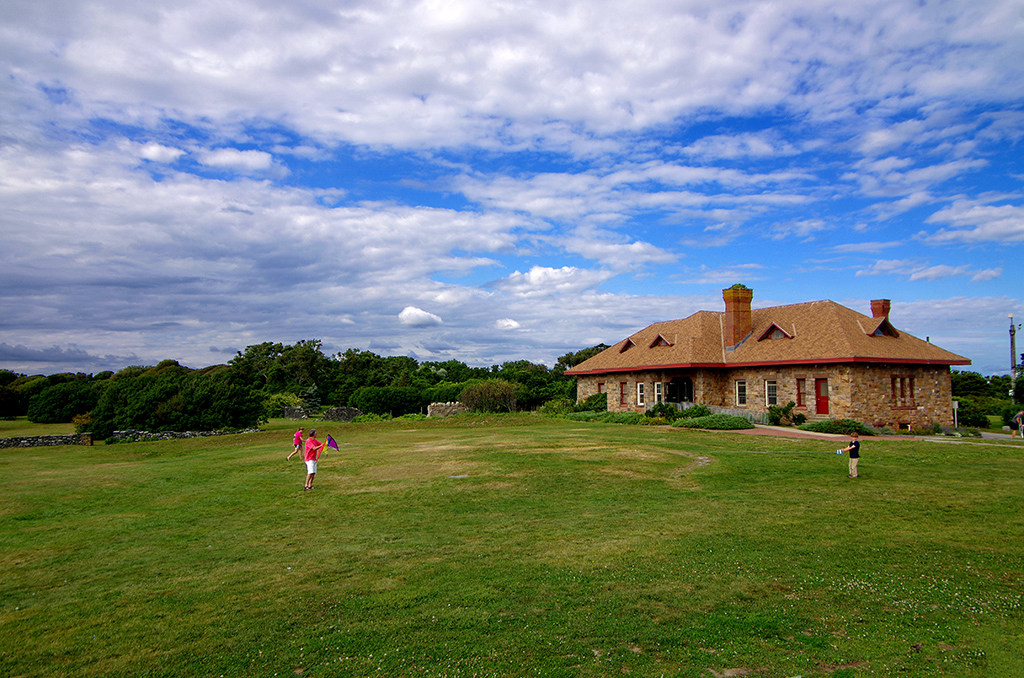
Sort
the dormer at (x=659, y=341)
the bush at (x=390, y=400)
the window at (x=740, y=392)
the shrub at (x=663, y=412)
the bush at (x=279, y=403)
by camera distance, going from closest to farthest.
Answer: the shrub at (x=663, y=412), the window at (x=740, y=392), the dormer at (x=659, y=341), the bush at (x=390, y=400), the bush at (x=279, y=403)

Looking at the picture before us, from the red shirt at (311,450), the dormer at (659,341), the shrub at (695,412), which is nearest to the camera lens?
the red shirt at (311,450)

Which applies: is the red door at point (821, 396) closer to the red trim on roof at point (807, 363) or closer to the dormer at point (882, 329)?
the red trim on roof at point (807, 363)

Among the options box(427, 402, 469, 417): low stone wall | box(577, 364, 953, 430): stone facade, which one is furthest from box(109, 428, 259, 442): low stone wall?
box(577, 364, 953, 430): stone facade

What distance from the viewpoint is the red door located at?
→ 100 feet

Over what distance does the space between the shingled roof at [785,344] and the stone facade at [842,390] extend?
73 cm

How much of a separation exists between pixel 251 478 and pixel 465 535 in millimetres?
9615

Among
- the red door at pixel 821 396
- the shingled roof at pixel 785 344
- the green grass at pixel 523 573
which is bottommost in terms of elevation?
the green grass at pixel 523 573

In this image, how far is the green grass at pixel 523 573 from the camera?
→ 634 cm

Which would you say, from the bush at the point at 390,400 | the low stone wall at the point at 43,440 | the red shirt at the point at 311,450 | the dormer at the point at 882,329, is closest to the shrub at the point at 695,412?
the dormer at the point at 882,329

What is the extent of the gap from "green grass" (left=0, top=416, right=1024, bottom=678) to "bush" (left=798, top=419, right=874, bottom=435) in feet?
31.4

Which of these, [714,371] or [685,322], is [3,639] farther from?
[685,322]

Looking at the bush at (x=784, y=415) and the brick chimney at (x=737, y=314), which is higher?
the brick chimney at (x=737, y=314)

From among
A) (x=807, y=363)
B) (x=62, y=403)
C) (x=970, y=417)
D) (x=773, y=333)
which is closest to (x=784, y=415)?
(x=807, y=363)

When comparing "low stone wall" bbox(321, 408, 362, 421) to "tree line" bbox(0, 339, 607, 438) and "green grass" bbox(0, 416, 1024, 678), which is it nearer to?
"tree line" bbox(0, 339, 607, 438)
